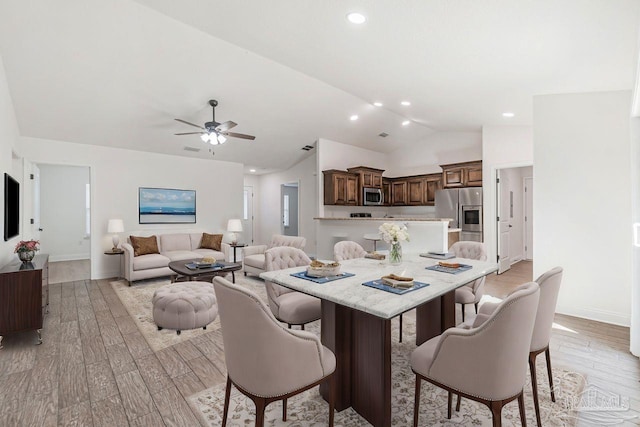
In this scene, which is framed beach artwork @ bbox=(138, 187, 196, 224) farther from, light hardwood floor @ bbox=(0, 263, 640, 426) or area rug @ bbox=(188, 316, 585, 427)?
area rug @ bbox=(188, 316, 585, 427)

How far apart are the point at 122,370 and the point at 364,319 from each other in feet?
6.65

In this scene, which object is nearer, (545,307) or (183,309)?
(545,307)

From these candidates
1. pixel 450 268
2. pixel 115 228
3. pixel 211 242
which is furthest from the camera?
pixel 211 242

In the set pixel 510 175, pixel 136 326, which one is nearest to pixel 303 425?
pixel 136 326

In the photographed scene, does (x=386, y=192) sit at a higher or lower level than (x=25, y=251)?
higher

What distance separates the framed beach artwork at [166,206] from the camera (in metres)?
6.28

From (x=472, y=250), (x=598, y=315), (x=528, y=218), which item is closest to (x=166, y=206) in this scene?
(x=472, y=250)

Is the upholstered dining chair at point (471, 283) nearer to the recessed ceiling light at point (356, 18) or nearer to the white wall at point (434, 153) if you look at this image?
the recessed ceiling light at point (356, 18)

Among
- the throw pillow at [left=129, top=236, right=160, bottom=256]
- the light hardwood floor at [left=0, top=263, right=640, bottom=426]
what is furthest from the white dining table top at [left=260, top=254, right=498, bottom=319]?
the throw pillow at [left=129, top=236, right=160, bottom=256]

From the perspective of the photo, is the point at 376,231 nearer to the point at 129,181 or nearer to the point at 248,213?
the point at 129,181

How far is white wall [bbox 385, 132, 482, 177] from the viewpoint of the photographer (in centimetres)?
668

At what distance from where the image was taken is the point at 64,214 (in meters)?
7.88

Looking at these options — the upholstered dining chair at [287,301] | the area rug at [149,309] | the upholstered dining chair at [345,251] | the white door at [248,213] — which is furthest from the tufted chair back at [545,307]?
the white door at [248,213]

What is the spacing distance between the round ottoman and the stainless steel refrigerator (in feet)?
16.3
